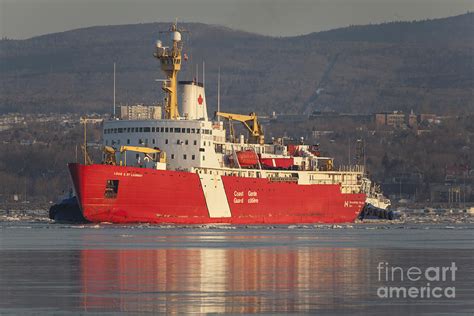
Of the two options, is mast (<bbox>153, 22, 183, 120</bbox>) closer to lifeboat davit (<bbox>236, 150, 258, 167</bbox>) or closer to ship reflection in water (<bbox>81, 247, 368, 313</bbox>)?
lifeboat davit (<bbox>236, 150, 258, 167</bbox>)

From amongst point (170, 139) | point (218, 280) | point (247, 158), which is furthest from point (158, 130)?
point (218, 280)

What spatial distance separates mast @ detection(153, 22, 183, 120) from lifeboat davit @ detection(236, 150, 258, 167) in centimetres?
555

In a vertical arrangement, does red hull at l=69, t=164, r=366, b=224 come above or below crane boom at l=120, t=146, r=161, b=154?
below

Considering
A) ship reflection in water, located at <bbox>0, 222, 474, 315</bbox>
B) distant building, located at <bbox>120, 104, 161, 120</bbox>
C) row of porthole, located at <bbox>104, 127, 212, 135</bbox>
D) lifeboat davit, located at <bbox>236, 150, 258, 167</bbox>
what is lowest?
ship reflection in water, located at <bbox>0, 222, 474, 315</bbox>

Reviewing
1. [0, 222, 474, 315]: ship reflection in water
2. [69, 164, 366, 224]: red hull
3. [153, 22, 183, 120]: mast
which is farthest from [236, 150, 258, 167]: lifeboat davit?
[0, 222, 474, 315]: ship reflection in water

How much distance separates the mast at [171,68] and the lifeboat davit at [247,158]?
5.55 meters

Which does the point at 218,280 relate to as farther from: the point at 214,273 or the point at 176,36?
the point at 176,36

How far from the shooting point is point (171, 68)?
10975 cm

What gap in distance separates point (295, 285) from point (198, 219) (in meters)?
57.7

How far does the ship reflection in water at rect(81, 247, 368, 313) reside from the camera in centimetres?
4194

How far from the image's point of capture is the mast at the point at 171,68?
108 meters

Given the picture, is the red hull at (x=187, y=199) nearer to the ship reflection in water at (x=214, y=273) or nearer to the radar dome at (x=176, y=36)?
the radar dome at (x=176, y=36)

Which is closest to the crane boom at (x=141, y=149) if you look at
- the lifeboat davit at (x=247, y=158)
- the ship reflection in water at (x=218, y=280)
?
the lifeboat davit at (x=247, y=158)

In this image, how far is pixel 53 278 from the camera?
4891cm
